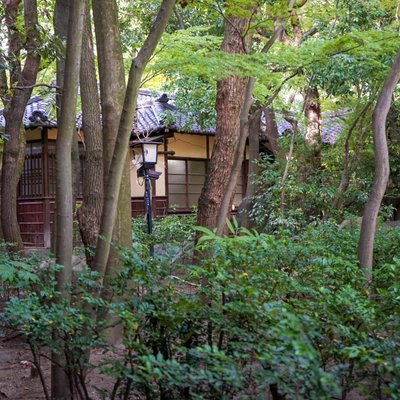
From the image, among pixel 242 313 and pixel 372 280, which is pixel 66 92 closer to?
pixel 242 313

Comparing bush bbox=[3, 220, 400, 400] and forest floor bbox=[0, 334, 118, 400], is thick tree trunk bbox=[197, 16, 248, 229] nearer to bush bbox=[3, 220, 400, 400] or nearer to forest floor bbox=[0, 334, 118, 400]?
forest floor bbox=[0, 334, 118, 400]

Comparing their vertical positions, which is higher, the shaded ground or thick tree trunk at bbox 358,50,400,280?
thick tree trunk at bbox 358,50,400,280

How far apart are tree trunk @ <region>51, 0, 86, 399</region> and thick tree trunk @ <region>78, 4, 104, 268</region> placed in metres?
3.15

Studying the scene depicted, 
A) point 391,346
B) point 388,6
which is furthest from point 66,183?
point 388,6

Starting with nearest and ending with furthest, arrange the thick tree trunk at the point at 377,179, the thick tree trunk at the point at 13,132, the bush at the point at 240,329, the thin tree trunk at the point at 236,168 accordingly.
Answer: the bush at the point at 240,329
the thick tree trunk at the point at 377,179
the thin tree trunk at the point at 236,168
the thick tree trunk at the point at 13,132

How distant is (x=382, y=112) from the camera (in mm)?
5191

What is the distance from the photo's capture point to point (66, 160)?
3.99 meters

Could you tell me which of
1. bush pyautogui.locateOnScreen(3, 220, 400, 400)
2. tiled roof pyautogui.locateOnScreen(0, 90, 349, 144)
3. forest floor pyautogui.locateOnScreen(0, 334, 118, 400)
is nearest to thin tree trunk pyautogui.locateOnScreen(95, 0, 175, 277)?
bush pyautogui.locateOnScreen(3, 220, 400, 400)

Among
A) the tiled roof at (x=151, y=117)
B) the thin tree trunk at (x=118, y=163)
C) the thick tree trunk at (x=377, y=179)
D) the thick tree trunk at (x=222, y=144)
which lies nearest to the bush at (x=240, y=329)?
the thin tree trunk at (x=118, y=163)

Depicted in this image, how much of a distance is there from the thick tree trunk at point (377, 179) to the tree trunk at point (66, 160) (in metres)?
2.35

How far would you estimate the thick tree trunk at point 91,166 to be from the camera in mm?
7277

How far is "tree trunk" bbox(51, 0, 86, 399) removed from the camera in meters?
3.94

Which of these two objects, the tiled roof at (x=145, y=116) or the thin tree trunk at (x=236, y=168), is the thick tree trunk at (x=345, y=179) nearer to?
the tiled roof at (x=145, y=116)

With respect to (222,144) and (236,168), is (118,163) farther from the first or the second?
(222,144)
